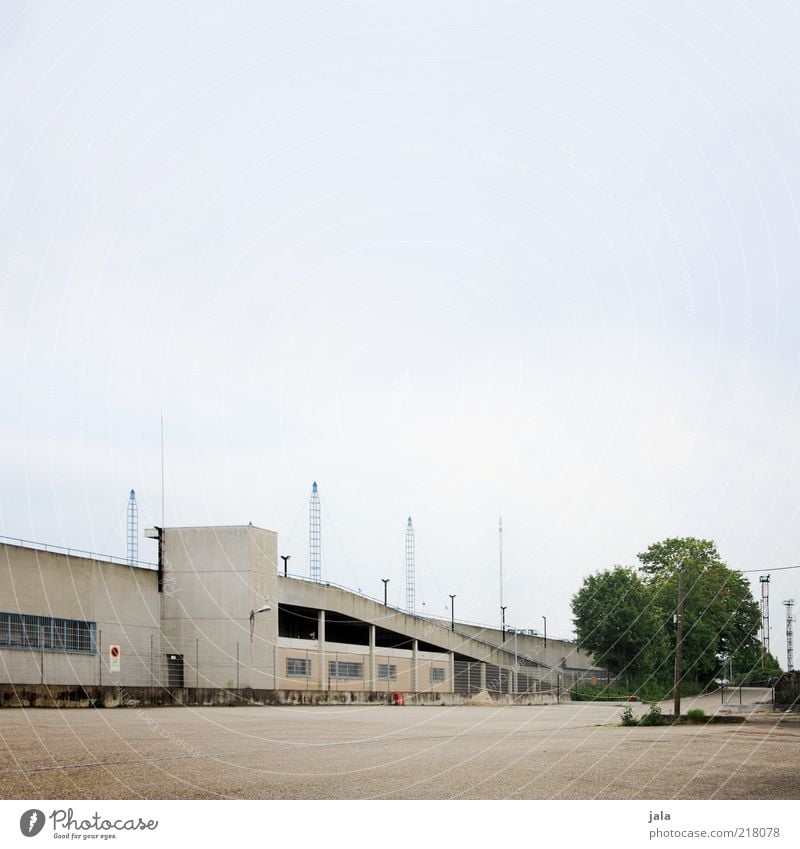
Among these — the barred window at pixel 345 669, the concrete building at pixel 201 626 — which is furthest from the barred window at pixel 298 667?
the barred window at pixel 345 669

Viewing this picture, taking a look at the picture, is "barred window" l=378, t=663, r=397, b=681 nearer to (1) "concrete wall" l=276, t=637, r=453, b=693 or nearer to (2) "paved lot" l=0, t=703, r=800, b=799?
(1) "concrete wall" l=276, t=637, r=453, b=693

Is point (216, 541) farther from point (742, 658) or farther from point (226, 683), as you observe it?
point (742, 658)

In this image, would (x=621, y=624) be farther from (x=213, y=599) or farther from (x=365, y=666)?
(x=213, y=599)

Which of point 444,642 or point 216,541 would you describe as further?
point 444,642

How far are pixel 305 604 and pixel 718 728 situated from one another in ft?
120

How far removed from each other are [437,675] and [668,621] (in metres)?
22.8

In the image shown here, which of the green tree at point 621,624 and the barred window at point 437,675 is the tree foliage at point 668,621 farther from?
the barred window at point 437,675

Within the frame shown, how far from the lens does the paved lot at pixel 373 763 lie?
41.5 ft

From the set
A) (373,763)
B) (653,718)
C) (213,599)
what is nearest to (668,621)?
(213,599)

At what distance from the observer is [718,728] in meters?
31.3

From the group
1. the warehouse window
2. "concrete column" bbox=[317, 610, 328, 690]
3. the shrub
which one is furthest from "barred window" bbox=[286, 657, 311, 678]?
the shrub

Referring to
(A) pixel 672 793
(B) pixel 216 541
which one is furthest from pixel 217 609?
(A) pixel 672 793

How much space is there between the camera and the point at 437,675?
3231 inches

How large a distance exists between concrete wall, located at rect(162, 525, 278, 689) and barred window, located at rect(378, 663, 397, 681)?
678 inches
